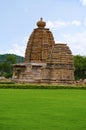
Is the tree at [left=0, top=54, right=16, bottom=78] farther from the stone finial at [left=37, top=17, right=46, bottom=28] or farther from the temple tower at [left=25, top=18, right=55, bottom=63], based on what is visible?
the stone finial at [left=37, top=17, right=46, bottom=28]

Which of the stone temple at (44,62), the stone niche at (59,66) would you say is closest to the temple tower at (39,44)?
the stone temple at (44,62)

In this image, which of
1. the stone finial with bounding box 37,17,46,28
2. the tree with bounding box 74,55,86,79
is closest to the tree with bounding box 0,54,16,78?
the tree with bounding box 74,55,86,79

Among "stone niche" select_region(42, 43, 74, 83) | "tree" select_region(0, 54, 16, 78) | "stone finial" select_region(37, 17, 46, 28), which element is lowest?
"stone niche" select_region(42, 43, 74, 83)

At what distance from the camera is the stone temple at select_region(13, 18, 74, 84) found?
151 ft

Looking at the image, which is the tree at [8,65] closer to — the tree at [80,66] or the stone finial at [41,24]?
the tree at [80,66]

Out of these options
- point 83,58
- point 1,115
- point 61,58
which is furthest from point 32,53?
point 1,115

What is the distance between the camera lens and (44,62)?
48125 mm

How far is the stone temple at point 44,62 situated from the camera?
151ft

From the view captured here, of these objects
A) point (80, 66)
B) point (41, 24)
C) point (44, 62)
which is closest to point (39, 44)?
point (44, 62)

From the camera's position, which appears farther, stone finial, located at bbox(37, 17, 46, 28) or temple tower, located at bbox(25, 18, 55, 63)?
stone finial, located at bbox(37, 17, 46, 28)

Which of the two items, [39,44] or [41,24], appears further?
[41,24]

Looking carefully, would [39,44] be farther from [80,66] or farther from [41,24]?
[80,66]

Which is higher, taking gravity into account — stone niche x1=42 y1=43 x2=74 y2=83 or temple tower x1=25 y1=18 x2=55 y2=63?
temple tower x1=25 y1=18 x2=55 y2=63

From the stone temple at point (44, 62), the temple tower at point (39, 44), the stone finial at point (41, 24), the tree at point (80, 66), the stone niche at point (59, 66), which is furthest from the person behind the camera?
the tree at point (80, 66)
